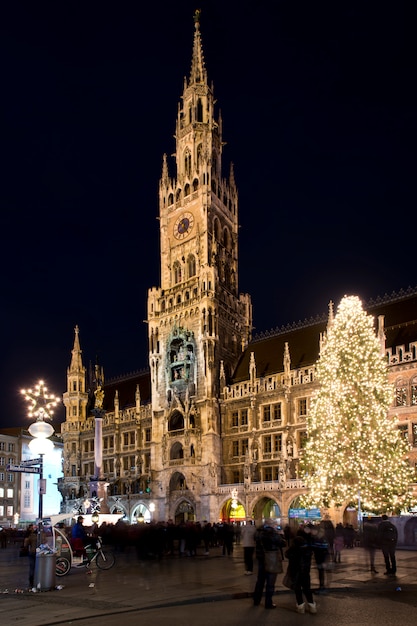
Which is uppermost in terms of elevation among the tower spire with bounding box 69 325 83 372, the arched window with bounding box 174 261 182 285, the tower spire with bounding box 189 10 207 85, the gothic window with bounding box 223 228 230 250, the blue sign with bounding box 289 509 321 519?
the tower spire with bounding box 189 10 207 85

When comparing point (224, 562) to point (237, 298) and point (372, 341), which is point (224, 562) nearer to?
point (372, 341)

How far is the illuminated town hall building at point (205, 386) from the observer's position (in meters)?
49.8

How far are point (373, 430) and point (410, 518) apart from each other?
5027 mm

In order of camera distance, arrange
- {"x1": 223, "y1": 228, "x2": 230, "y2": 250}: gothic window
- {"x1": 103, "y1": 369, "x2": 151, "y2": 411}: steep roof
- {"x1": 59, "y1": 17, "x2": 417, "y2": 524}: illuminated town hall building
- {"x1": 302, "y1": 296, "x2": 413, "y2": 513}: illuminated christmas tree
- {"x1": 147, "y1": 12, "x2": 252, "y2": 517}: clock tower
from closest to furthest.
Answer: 1. {"x1": 302, "y1": 296, "x2": 413, "y2": 513}: illuminated christmas tree
2. {"x1": 59, "y1": 17, "x2": 417, "y2": 524}: illuminated town hall building
3. {"x1": 147, "y1": 12, "x2": 252, "y2": 517}: clock tower
4. {"x1": 223, "y1": 228, "x2": 230, "y2": 250}: gothic window
5. {"x1": 103, "y1": 369, "x2": 151, "y2": 411}: steep roof

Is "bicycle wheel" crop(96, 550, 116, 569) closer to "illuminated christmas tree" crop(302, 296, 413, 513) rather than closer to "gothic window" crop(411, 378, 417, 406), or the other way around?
"illuminated christmas tree" crop(302, 296, 413, 513)

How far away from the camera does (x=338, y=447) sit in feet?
111

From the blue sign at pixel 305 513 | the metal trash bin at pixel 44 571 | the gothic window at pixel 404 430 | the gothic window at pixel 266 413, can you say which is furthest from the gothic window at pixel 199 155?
the metal trash bin at pixel 44 571

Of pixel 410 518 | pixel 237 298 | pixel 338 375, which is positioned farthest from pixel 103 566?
pixel 237 298

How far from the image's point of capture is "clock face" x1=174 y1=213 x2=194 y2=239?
204ft

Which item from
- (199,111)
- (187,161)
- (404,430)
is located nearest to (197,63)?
(199,111)

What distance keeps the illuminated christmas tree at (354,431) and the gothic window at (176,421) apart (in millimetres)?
22067

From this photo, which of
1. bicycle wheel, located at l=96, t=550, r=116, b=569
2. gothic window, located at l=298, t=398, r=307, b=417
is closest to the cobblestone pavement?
bicycle wheel, located at l=96, t=550, r=116, b=569

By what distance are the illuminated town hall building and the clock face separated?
0.11 meters

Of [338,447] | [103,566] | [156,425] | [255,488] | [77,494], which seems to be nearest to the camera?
[103,566]
